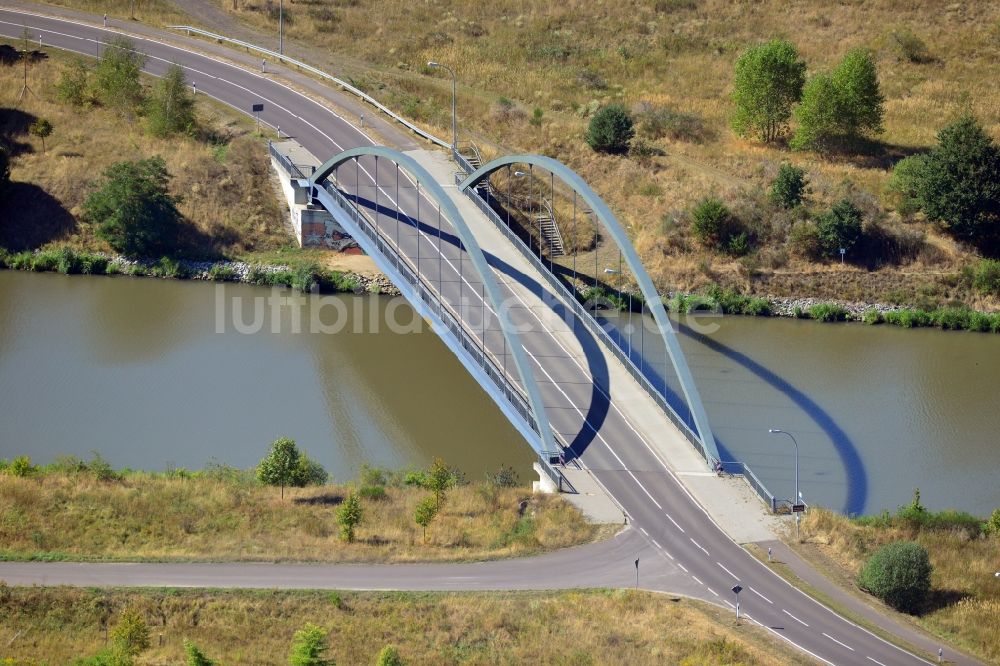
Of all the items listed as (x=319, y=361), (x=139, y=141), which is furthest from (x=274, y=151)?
(x=319, y=361)

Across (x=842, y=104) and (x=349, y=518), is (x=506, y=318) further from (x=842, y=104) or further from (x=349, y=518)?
(x=842, y=104)

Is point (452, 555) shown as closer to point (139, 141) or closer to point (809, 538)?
point (809, 538)

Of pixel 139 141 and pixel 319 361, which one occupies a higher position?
pixel 139 141

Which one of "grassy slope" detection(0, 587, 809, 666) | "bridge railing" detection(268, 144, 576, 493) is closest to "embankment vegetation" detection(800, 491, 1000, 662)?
"grassy slope" detection(0, 587, 809, 666)

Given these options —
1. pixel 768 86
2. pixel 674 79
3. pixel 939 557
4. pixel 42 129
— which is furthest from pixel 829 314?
pixel 42 129

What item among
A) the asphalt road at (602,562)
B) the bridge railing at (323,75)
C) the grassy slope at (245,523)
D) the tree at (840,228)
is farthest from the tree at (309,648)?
the bridge railing at (323,75)

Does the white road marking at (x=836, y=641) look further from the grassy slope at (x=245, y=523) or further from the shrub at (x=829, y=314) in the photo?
the shrub at (x=829, y=314)
